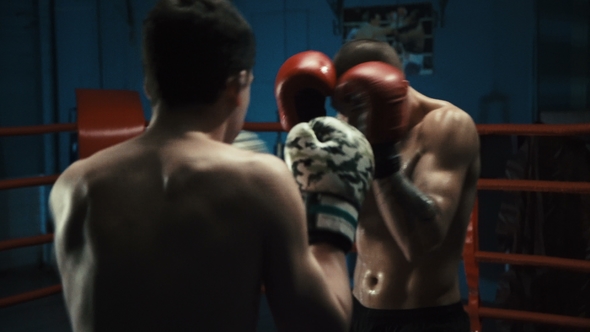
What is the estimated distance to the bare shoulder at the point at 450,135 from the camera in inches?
57.9

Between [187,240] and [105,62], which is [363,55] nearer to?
[187,240]

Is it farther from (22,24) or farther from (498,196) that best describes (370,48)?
(22,24)

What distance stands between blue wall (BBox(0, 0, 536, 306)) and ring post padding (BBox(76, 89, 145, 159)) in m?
1.94

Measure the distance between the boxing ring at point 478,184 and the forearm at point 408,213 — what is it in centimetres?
72

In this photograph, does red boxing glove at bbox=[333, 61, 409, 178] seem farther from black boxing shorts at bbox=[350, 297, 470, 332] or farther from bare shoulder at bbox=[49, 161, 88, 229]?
bare shoulder at bbox=[49, 161, 88, 229]

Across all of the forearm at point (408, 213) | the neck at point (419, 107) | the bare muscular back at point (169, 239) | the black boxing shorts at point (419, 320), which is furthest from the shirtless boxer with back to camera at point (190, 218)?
the neck at point (419, 107)

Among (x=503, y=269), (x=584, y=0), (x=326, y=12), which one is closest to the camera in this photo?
(x=584, y=0)

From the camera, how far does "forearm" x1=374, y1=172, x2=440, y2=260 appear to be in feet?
4.51

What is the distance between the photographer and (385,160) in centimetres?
138

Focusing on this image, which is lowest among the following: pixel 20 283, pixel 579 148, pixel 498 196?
pixel 20 283

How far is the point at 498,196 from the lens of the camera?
139 inches

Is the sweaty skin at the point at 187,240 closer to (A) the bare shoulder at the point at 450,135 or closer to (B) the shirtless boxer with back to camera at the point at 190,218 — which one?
(B) the shirtless boxer with back to camera at the point at 190,218

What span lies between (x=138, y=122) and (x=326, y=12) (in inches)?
79.5

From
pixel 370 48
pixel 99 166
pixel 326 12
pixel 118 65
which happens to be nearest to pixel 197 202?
pixel 99 166
